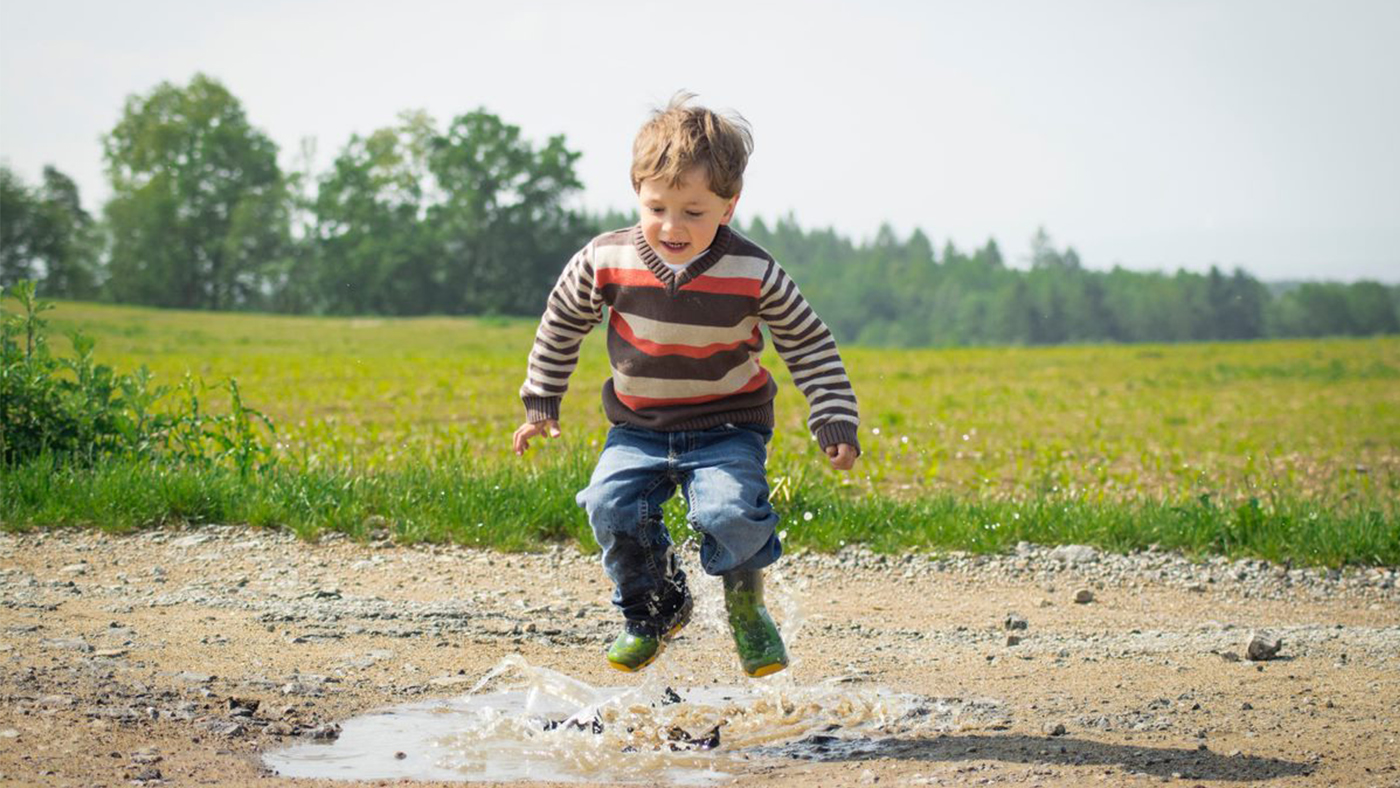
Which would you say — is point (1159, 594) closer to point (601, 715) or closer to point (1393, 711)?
point (1393, 711)

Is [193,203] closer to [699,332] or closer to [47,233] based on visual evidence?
[47,233]

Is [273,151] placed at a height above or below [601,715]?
above

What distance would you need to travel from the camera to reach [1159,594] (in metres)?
6.13

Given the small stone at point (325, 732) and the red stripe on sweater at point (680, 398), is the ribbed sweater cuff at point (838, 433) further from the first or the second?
the small stone at point (325, 732)

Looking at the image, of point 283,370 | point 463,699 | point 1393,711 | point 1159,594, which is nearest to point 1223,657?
point 1393,711

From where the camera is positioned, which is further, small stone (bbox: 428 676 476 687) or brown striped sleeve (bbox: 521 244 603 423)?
small stone (bbox: 428 676 476 687)

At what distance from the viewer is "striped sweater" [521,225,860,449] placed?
13.0 ft

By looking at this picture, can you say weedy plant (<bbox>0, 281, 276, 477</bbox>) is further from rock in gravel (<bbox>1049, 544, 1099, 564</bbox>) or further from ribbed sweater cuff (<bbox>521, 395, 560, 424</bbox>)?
rock in gravel (<bbox>1049, 544, 1099, 564</bbox>)

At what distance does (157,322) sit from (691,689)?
28869 millimetres

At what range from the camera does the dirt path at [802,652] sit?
3.68 meters

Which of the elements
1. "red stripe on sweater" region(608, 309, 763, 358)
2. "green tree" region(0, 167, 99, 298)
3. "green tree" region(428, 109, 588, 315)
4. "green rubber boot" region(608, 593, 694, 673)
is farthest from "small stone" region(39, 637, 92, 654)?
"green tree" region(428, 109, 588, 315)

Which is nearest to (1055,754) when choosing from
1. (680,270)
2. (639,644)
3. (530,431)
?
(639,644)

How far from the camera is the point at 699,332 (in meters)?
3.96

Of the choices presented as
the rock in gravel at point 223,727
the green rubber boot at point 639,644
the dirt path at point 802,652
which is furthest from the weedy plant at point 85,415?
the green rubber boot at point 639,644
